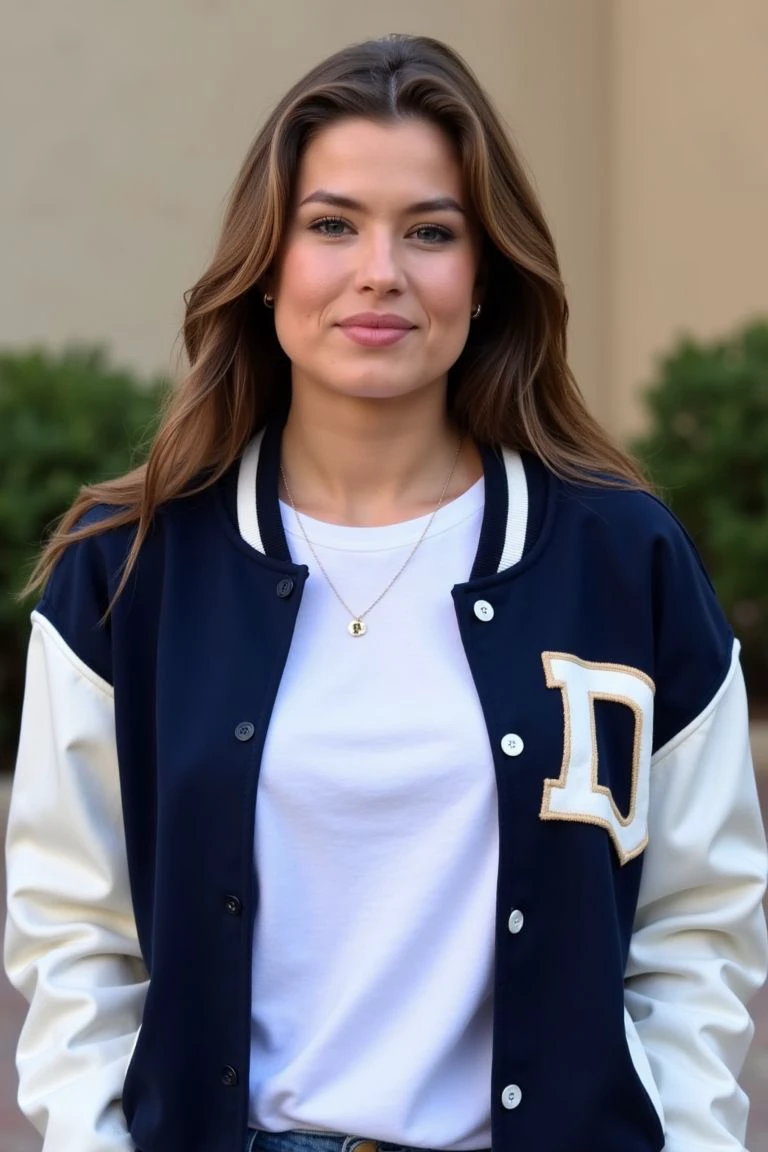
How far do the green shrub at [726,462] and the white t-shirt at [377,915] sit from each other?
5.42m

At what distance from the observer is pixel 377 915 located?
7.22 ft

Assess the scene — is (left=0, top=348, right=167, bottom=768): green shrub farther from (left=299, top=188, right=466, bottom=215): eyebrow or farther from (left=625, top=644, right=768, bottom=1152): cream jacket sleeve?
(left=625, top=644, right=768, bottom=1152): cream jacket sleeve

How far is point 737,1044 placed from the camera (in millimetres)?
2363

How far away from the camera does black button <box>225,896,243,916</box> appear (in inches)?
86.4

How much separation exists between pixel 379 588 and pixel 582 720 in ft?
1.05

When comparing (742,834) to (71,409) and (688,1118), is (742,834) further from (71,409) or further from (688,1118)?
(71,409)

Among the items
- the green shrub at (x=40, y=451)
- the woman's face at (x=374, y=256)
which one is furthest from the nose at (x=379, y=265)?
the green shrub at (x=40, y=451)

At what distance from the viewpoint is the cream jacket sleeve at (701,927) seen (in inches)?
91.2

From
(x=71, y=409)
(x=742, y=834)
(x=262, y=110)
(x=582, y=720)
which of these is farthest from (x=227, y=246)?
(x=262, y=110)

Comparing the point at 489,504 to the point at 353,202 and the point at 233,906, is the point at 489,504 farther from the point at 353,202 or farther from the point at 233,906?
the point at 233,906

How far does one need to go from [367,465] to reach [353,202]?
0.37 m

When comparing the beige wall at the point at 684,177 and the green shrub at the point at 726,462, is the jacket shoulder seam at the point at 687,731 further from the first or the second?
the beige wall at the point at 684,177

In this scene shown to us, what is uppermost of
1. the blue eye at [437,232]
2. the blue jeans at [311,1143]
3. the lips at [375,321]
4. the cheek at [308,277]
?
the blue eye at [437,232]

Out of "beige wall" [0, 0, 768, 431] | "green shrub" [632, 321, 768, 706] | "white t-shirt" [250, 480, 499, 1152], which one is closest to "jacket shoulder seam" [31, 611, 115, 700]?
"white t-shirt" [250, 480, 499, 1152]
